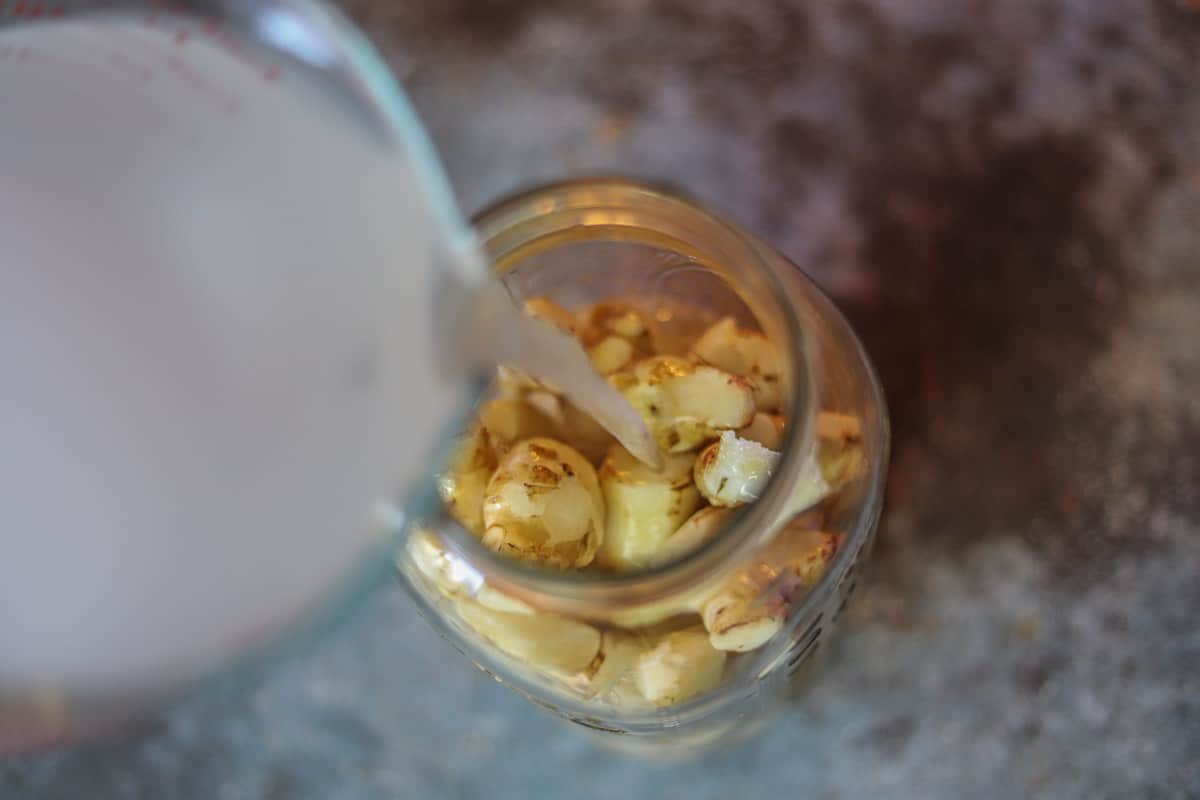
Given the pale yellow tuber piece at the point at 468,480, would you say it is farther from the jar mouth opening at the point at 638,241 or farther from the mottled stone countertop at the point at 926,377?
the mottled stone countertop at the point at 926,377

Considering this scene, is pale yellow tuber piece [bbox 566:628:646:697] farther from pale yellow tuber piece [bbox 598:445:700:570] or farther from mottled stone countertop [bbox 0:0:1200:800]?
mottled stone countertop [bbox 0:0:1200:800]

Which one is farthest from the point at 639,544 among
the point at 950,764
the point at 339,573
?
the point at 950,764

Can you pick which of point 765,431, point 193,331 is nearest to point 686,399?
point 765,431

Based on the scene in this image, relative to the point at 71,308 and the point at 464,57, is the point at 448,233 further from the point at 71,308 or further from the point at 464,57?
the point at 464,57

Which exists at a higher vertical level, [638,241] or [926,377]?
[638,241]

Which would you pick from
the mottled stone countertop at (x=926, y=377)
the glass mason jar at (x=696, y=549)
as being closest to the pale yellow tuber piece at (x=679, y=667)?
the glass mason jar at (x=696, y=549)

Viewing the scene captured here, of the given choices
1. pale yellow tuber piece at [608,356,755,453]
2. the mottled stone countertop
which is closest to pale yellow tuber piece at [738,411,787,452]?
pale yellow tuber piece at [608,356,755,453]

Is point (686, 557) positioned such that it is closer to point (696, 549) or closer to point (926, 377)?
point (696, 549)
